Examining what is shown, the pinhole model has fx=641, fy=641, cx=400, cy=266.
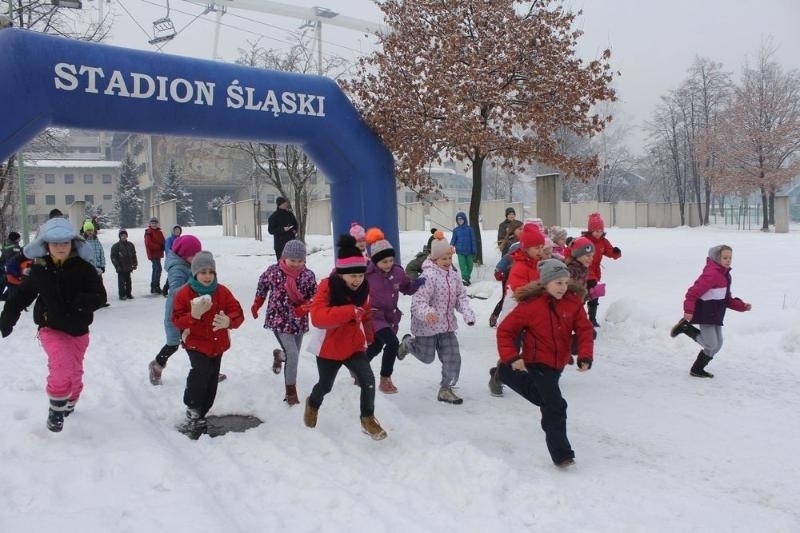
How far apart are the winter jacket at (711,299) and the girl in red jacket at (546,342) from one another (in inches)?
110

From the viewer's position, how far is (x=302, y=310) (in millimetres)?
Result: 5617

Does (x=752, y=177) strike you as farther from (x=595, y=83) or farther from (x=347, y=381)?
(x=347, y=381)

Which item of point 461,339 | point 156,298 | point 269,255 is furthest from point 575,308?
point 269,255

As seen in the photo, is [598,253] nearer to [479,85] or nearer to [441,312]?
[441,312]

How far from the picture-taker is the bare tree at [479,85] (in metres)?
14.0

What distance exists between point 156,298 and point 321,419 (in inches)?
409

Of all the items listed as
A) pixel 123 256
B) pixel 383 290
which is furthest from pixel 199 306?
pixel 123 256

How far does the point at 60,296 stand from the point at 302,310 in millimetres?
1927

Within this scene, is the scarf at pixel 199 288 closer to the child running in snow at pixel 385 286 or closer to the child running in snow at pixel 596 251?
the child running in snow at pixel 385 286

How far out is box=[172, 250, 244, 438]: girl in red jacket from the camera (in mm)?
5219

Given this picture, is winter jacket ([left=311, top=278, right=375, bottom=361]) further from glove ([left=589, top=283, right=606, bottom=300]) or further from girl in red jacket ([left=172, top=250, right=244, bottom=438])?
glove ([left=589, top=283, right=606, bottom=300])

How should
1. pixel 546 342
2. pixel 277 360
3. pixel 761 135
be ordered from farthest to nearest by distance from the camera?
pixel 761 135 < pixel 277 360 < pixel 546 342

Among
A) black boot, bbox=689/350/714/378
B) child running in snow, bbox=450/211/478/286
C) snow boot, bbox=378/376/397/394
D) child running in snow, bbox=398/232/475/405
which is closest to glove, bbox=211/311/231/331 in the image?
child running in snow, bbox=398/232/475/405

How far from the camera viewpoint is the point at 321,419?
18.5 ft
